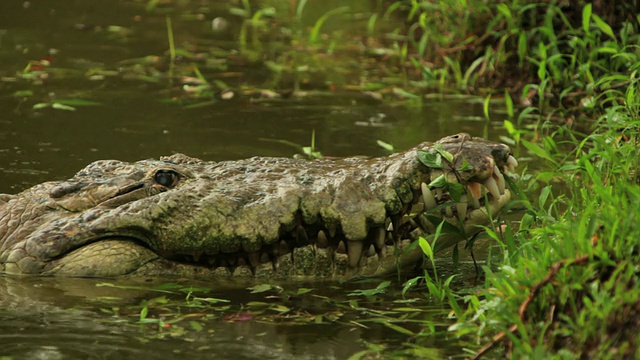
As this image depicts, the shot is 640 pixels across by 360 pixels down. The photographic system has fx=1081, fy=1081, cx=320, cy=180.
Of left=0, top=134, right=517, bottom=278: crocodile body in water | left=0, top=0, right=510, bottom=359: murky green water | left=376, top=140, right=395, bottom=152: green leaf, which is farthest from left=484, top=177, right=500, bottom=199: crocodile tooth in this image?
left=376, top=140, right=395, bottom=152: green leaf

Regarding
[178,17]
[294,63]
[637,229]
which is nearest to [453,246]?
[637,229]

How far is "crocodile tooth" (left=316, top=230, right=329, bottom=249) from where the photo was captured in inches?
182

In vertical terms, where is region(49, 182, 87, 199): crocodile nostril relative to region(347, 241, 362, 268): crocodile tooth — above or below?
above

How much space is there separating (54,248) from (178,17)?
6.50m

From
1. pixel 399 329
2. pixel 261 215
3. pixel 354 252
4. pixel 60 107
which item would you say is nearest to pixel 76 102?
pixel 60 107

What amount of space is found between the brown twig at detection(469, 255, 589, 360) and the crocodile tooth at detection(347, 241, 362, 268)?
92cm

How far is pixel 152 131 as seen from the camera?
7312 mm

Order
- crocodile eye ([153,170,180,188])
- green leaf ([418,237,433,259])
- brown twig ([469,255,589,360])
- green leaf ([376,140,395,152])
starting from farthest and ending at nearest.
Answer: green leaf ([376,140,395,152])
crocodile eye ([153,170,180,188])
green leaf ([418,237,433,259])
brown twig ([469,255,589,360])

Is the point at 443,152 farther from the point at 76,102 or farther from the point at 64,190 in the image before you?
the point at 76,102

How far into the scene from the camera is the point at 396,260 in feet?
15.4

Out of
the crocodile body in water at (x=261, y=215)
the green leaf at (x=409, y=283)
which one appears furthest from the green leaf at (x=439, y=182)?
the green leaf at (x=409, y=283)

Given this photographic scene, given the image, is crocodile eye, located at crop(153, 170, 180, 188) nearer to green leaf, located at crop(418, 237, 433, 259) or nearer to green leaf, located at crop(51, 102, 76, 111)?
green leaf, located at crop(418, 237, 433, 259)

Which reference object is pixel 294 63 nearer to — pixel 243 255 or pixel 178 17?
pixel 178 17

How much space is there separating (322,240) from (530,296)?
114 centimetres
